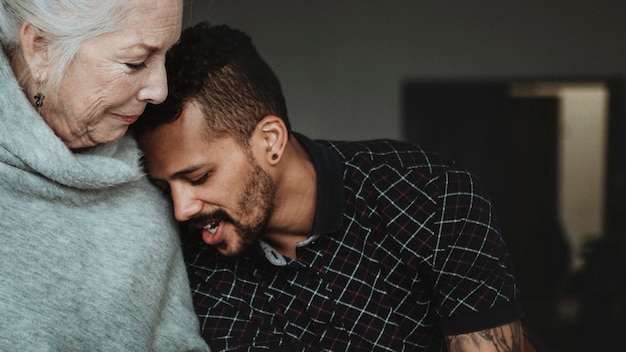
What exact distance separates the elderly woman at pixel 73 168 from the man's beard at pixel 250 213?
19 centimetres

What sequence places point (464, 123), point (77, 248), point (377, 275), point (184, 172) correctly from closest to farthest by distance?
point (77, 248) < point (184, 172) < point (377, 275) < point (464, 123)

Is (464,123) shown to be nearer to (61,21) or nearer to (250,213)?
(250,213)

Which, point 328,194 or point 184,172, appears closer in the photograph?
point 184,172

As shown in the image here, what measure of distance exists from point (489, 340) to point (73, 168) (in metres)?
0.91

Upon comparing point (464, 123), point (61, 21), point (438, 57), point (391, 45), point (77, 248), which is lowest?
point (464, 123)

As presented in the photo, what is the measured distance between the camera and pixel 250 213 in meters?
1.68

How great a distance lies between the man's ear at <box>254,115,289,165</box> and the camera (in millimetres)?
1699

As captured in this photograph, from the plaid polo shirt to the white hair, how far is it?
0.65m

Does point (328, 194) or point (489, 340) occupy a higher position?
point (328, 194)

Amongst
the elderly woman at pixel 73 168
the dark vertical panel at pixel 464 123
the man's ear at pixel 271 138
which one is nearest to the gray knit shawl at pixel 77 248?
the elderly woman at pixel 73 168

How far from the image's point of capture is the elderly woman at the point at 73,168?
1284mm

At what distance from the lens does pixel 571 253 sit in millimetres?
5621

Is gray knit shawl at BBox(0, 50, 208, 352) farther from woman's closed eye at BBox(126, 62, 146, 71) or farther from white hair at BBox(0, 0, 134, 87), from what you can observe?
woman's closed eye at BBox(126, 62, 146, 71)

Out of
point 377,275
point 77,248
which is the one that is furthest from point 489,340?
point 77,248
